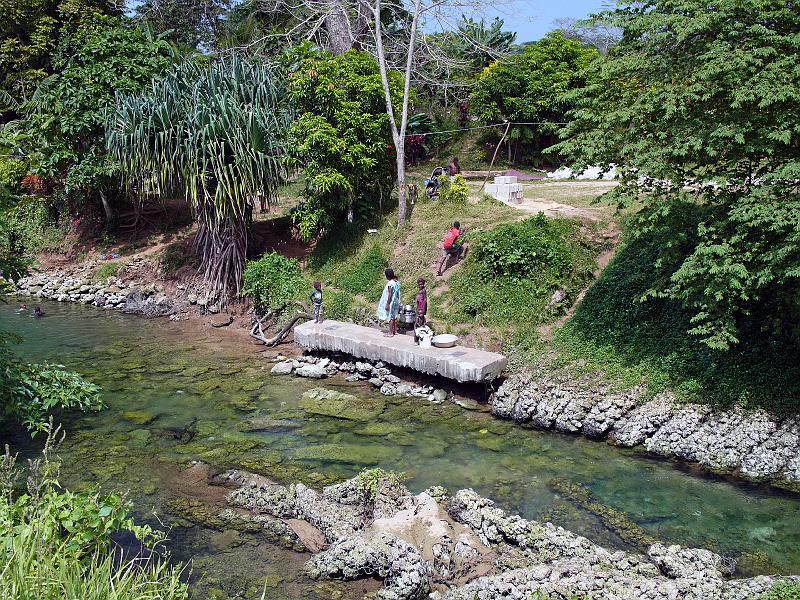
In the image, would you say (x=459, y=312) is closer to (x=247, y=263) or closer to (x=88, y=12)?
(x=247, y=263)

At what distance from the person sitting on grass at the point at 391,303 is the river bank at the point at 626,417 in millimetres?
925

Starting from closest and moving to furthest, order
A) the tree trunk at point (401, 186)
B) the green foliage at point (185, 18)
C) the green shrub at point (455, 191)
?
the tree trunk at point (401, 186), the green shrub at point (455, 191), the green foliage at point (185, 18)

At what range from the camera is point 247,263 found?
689 inches

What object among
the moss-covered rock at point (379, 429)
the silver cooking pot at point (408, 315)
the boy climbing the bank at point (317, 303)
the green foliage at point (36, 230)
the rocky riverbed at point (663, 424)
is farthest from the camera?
the green foliage at point (36, 230)

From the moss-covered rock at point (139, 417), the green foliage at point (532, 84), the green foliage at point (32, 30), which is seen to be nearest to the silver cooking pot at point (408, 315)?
the moss-covered rock at point (139, 417)

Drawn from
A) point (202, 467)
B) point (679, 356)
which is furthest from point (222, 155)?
point (679, 356)

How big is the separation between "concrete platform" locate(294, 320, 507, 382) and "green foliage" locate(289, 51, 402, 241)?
3702mm

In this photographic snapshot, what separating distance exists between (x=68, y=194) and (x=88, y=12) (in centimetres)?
617

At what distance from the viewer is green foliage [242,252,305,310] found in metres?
16.5

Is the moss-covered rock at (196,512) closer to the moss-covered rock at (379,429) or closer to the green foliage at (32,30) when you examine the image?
the moss-covered rock at (379,429)

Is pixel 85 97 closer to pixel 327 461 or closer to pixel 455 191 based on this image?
pixel 455 191

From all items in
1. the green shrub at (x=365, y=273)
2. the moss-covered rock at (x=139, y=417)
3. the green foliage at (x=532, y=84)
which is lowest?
the moss-covered rock at (x=139, y=417)

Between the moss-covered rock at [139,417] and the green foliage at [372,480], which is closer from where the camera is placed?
the green foliage at [372,480]

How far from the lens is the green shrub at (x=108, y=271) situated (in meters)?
20.9
